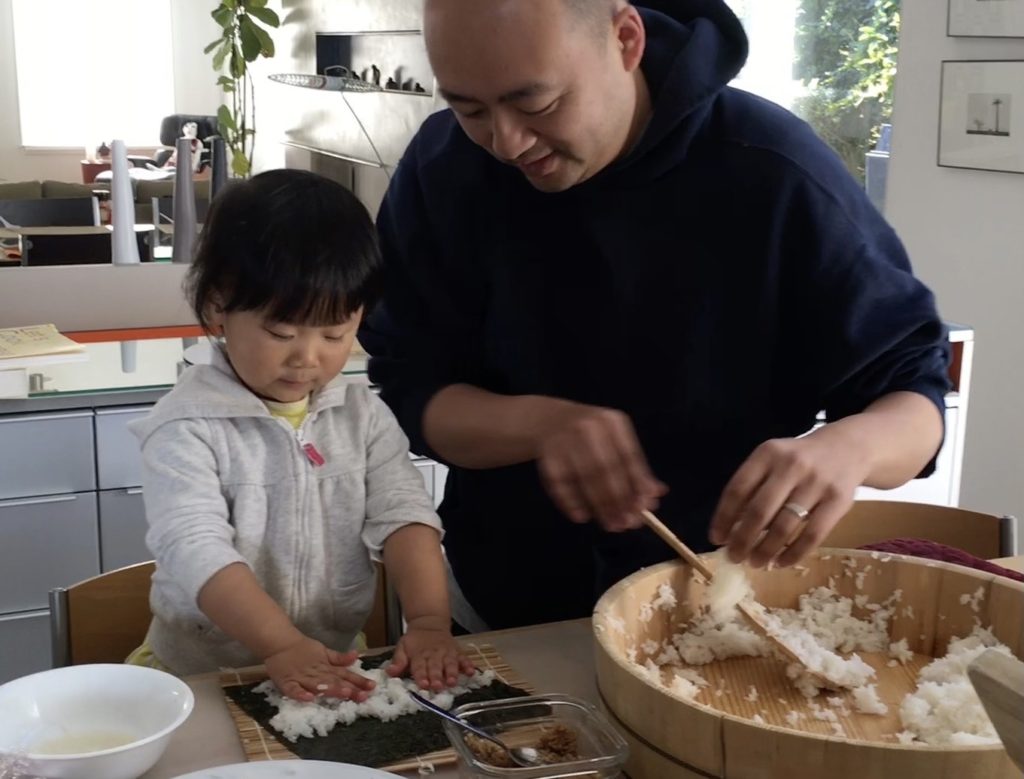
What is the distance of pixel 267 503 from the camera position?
130 centimetres

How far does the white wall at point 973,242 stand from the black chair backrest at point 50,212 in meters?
2.55

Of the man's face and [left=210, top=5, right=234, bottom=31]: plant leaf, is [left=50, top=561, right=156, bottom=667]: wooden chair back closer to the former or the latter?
the man's face

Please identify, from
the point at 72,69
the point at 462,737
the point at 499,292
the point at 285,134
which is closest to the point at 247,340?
the point at 499,292

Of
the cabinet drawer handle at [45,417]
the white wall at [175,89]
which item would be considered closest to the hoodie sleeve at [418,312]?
the cabinet drawer handle at [45,417]

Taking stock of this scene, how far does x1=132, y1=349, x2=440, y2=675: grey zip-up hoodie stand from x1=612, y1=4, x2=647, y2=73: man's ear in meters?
0.49

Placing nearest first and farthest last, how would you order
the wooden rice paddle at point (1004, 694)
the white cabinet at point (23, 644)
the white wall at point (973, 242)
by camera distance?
the wooden rice paddle at point (1004, 694), the white cabinet at point (23, 644), the white wall at point (973, 242)

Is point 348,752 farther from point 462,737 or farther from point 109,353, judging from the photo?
point 109,353

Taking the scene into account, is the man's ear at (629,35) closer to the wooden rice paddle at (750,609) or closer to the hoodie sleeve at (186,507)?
the wooden rice paddle at (750,609)

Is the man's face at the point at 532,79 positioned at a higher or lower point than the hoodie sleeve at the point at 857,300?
higher

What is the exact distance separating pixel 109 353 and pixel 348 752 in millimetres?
1813

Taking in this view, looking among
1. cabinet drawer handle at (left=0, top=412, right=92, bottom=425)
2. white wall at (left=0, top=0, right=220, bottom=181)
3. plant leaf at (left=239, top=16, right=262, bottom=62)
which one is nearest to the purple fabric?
cabinet drawer handle at (left=0, top=412, right=92, bottom=425)

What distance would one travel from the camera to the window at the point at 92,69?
30.8 feet

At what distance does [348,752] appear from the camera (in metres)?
0.97

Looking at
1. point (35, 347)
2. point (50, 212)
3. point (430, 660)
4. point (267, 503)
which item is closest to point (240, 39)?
point (50, 212)
